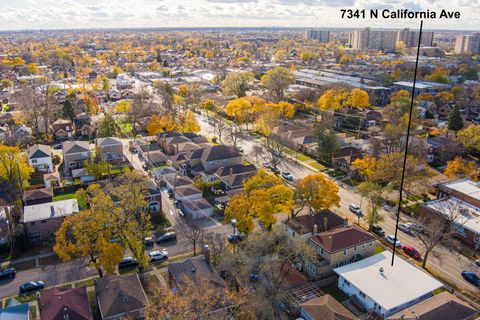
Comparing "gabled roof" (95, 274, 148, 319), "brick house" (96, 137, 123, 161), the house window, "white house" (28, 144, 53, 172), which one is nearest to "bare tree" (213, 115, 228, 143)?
"brick house" (96, 137, 123, 161)

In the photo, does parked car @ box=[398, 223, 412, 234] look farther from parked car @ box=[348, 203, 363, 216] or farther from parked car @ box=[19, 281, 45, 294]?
parked car @ box=[19, 281, 45, 294]

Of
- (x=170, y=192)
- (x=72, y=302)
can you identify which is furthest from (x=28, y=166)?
(x=72, y=302)

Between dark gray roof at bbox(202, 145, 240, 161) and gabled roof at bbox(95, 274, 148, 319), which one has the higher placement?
dark gray roof at bbox(202, 145, 240, 161)

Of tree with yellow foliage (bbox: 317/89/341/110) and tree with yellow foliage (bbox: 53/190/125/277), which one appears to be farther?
tree with yellow foliage (bbox: 317/89/341/110)

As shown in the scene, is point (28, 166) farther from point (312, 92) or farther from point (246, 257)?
point (312, 92)

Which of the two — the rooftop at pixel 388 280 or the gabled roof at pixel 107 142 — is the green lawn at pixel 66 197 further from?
the rooftop at pixel 388 280

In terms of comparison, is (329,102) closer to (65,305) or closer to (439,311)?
(439,311)
